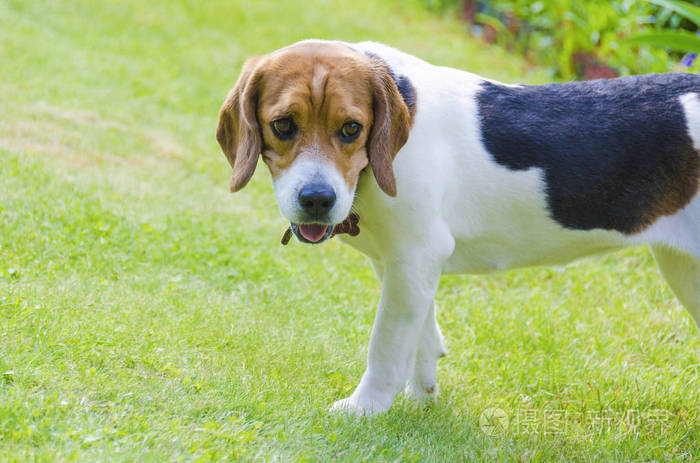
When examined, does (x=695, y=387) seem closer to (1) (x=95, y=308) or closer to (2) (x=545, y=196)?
(2) (x=545, y=196)

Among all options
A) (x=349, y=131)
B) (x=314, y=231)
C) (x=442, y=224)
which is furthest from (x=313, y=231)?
(x=442, y=224)

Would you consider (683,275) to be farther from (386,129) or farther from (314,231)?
(314,231)

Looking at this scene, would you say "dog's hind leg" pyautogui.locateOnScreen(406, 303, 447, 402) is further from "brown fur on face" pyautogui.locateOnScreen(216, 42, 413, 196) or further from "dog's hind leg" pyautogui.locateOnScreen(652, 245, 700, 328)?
"dog's hind leg" pyautogui.locateOnScreen(652, 245, 700, 328)

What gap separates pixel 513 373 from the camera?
4.48 m

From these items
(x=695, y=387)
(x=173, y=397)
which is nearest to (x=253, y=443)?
(x=173, y=397)

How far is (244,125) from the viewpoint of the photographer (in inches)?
136

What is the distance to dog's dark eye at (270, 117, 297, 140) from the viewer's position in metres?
3.31

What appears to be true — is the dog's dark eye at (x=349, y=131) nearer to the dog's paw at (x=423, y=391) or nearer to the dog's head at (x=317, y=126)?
the dog's head at (x=317, y=126)

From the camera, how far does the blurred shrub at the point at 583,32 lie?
28.9ft

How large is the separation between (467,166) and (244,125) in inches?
40.2

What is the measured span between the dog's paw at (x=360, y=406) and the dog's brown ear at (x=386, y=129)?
3.40 ft

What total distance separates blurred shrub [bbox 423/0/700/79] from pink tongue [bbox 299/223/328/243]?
17.2 feet

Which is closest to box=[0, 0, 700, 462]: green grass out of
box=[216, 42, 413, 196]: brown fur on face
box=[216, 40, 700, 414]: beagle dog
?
box=[216, 40, 700, 414]: beagle dog

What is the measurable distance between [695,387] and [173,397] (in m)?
2.77
